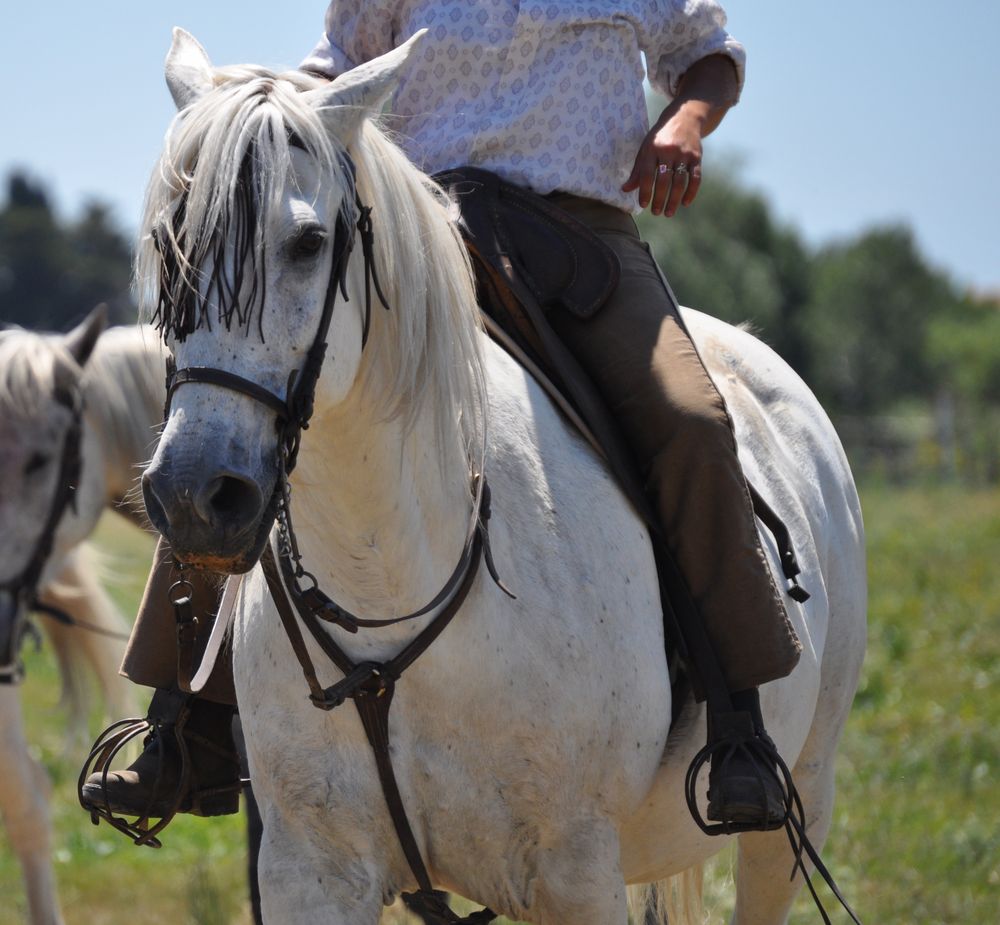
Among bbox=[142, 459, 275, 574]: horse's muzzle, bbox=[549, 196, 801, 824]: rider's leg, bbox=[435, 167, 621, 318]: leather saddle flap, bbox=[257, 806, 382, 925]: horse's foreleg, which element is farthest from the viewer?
bbox=[435, 167, 621, 318]: leather saddle flap

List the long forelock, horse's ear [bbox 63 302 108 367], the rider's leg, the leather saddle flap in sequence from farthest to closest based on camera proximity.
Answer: horse's ear [bbox 63 302 108 367], the leather saddle flap, the rider's leg, the long forelock

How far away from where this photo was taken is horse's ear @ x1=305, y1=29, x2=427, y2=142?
2.54 meters

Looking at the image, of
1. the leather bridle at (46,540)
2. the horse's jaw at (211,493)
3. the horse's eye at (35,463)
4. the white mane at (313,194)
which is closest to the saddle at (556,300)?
the white mane at (313,194)

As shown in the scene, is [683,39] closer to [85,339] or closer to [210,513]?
[210,513]

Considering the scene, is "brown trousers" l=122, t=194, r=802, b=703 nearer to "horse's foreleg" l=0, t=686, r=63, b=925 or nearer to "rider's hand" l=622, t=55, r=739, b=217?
"rider's hand" l=622, t=55, r=739, b=217

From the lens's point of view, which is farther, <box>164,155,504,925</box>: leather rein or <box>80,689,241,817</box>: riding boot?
<box>80,689,241,817</box>: riding boot

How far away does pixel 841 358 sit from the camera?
63.9 metres

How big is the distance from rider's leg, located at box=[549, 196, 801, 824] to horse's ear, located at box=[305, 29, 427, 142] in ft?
3.00

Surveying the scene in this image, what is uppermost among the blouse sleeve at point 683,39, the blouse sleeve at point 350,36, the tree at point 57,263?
the blouse sleeve at point 683,39

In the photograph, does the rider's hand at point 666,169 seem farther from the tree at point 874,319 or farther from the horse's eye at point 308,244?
the tree at point 874,319

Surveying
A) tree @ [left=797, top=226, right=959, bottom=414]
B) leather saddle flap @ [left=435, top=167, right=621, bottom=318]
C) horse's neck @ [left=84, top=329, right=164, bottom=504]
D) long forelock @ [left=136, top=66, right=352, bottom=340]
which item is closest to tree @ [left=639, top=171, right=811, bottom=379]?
tree @ [left=797, top=226, right=959, bottom=414]

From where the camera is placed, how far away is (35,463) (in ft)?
19.1

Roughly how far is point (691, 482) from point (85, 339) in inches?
143

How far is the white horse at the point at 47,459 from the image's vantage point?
227 inches
